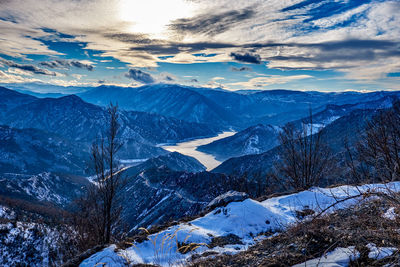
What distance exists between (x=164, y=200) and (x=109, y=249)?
318ft

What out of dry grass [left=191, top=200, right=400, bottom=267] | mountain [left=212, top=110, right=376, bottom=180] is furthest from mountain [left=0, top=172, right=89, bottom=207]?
dry grass [left=191, top=200, right=400, bottom=267]

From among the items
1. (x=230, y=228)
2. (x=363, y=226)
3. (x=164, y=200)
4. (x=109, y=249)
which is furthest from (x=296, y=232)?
(x=164, y=200)

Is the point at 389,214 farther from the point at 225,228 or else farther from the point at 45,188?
the point at 45,188

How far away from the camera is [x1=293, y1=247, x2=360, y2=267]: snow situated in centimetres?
320

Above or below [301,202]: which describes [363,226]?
above

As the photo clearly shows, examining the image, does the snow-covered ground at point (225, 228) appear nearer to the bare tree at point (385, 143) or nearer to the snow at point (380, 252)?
the snow at point (380, 252)

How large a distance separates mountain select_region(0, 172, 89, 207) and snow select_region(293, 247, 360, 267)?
141 meters

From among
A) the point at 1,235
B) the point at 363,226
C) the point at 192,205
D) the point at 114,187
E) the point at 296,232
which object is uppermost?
the point at 363,226

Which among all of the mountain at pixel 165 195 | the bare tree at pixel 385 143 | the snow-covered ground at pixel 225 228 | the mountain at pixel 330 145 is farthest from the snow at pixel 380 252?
the mountain at pixel 330 145

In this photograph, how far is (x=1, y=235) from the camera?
133 feet

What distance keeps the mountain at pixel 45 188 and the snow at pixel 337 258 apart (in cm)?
14136

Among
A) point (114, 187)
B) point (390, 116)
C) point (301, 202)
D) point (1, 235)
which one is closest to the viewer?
point (301, 202)

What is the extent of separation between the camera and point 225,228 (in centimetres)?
825

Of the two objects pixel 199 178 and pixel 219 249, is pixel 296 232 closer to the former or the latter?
pixel 219 249
